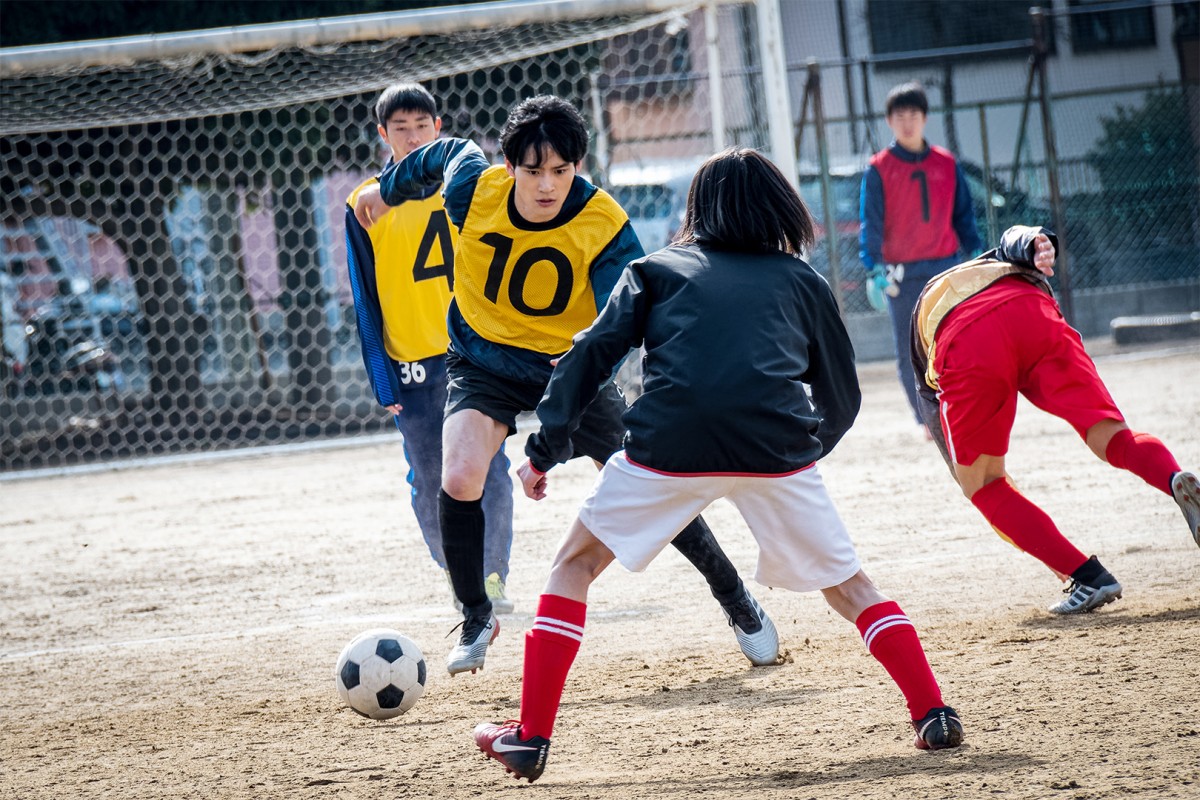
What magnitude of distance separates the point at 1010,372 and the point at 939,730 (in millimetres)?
1408

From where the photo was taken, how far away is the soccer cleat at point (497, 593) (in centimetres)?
524

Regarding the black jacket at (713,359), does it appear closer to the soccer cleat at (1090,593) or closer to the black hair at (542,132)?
the black hair at (542,132)

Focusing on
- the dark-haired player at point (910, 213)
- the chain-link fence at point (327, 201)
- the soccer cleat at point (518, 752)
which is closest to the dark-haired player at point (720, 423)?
the soccer cleat at point (518, 752)

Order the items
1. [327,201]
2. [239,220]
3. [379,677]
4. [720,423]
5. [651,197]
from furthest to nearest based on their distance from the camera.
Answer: [327,201], [239,220], [651,197], [379,677], [720,423]

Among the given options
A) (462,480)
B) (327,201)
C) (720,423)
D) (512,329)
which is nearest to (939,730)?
(720,423)

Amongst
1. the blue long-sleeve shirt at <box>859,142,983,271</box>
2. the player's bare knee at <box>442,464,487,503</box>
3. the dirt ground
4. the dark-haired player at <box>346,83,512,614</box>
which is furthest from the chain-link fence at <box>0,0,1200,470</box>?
the player's bare knee at <box>442,464,487,503</box>

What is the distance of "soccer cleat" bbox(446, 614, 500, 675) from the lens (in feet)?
13.5

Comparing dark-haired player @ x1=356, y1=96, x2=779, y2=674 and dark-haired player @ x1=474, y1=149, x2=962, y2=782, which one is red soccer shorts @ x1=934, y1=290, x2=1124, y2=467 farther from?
dark-haired player @ x1=474, y1=149, x2=962, y2=782

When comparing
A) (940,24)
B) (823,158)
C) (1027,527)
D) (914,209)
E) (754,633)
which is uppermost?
(940,24)

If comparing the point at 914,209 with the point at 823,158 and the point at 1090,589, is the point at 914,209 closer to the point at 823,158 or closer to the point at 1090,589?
the point at 823,158

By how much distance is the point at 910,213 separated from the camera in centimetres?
875

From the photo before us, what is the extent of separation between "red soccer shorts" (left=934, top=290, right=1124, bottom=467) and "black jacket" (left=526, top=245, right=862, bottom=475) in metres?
1.06

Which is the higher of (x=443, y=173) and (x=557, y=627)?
(x=443, y=173)

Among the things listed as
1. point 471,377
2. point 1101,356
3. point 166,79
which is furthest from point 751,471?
point 1101,356
